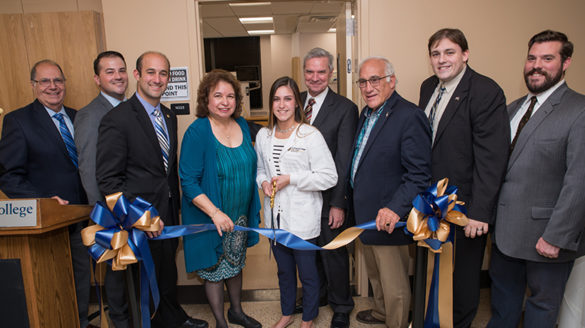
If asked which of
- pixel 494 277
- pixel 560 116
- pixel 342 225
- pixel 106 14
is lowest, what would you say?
pixel 494 277

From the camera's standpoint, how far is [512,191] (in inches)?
77.3

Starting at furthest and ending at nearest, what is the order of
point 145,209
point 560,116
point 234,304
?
point 234,304 → point 560,116 → point 145,209

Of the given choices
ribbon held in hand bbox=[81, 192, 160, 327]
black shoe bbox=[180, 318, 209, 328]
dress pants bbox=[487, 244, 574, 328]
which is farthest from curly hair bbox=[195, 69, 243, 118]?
dress pants bbox=[487, 244, 574, 328]

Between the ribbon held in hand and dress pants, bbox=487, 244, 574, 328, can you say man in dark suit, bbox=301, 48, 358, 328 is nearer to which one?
dress pants, bbox=487, 244, 574, 328

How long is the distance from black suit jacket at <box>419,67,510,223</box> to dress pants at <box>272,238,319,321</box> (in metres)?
1.00

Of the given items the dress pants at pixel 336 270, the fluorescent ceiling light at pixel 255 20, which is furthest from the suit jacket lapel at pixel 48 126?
the fluorescent ceiling light at pixel 255 20

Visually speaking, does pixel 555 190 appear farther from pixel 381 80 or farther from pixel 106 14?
pixel 106 14

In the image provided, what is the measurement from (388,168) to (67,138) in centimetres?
223

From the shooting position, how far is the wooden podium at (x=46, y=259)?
A: 185 cm

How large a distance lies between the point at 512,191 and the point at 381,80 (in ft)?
3.27

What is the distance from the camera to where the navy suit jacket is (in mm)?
1943

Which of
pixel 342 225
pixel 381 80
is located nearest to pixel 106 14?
pixel 381 80

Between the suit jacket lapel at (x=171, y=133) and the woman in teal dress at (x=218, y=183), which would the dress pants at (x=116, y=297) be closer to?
the woman in teal dress at (x=218, y=183)

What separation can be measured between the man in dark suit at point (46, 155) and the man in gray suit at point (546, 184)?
9.30 feet
